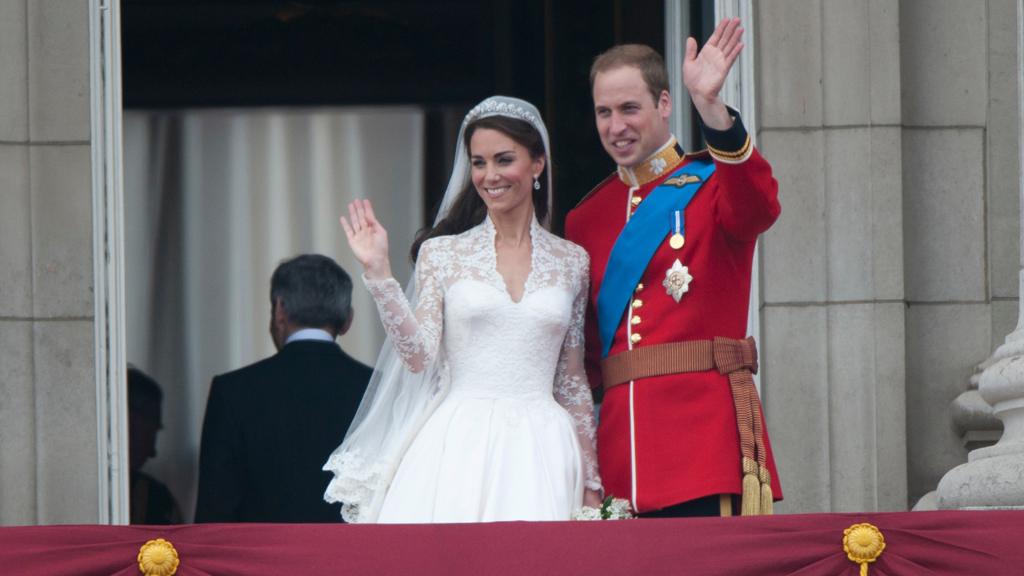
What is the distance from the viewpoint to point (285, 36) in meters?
11.0

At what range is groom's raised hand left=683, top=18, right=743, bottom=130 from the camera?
17.7ft

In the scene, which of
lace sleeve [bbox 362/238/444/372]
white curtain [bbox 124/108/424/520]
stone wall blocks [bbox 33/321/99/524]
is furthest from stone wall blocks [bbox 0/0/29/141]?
white curtain [bbox 124/108/424/520]

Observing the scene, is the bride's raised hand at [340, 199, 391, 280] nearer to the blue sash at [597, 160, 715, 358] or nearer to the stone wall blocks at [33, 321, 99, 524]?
the blue sash at [597, 160, 715, 358]

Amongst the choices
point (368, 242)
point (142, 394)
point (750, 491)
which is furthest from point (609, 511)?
point (142, 394)

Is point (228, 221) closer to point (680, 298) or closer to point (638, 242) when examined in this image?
point (638, 242)

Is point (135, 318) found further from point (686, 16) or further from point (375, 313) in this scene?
point (686, 16)

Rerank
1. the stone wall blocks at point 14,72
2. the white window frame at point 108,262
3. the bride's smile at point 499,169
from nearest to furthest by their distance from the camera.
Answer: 1. the bride's smile at point 499,169
2. the white window frame at point 108,262
3. the stone wall blocks at point 14,72

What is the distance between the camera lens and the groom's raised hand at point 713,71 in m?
5.40

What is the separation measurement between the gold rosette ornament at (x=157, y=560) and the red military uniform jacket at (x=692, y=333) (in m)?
1.21

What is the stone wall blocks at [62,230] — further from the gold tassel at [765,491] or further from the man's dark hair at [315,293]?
the gold tassel at [765,491]

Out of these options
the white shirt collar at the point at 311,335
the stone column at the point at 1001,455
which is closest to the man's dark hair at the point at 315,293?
the white shirt collar at the point at 311,335

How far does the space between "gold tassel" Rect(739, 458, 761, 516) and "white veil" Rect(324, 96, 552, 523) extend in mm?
820

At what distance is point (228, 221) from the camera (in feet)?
37.7

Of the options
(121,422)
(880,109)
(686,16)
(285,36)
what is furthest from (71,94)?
(285,36)
